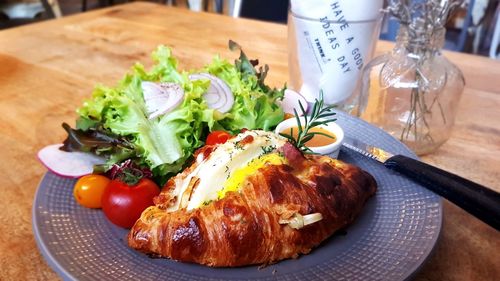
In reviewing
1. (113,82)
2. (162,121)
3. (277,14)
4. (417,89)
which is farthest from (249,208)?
(277,14)

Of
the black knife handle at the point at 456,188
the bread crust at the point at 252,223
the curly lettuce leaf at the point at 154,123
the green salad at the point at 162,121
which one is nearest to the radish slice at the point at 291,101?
the green salad at the point at 162,121

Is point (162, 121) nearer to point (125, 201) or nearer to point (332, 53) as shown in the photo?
point (125, 201)

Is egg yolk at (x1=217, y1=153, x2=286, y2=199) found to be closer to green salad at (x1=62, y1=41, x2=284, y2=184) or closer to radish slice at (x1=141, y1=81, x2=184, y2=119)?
green salad at (x1=62, y1=41, x2=284, y2=184)

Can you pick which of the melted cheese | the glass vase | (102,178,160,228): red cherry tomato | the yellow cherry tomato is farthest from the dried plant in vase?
the yellow cherry tomato

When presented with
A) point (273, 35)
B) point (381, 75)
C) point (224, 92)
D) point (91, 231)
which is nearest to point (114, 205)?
point (91, 231)

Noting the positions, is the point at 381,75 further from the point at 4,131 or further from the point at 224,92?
the point at 4,131

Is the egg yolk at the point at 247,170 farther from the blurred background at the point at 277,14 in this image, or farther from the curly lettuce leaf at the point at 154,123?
the blurred background at the point at 277,14

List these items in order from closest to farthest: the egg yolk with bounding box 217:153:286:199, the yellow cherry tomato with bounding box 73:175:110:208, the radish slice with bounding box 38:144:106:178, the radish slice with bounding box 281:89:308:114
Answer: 1. the egg yolk with bounding box 217:153:286:199
2. the yellow cherry tomato with bounding box 73:175:110:208
3. the radish slice with bounding box 38:144:106:178
4. the radish slice with bounding box 281:89:308:114
